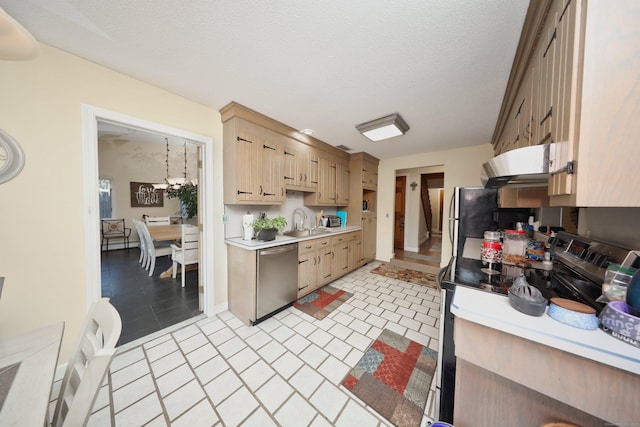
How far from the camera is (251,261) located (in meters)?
2.13

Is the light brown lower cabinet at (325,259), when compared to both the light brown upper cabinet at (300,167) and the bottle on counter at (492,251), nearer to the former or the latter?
the light brown upper cabinet at (300,167)

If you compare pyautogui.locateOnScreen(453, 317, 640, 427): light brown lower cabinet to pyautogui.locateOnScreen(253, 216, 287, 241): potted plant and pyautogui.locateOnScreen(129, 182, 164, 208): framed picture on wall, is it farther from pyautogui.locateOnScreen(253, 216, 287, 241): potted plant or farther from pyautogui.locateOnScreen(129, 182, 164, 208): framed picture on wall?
pyautogui.locateOnScreen(129, 182, 164, 208): framed picture on wall

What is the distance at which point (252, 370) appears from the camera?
1.58 meters

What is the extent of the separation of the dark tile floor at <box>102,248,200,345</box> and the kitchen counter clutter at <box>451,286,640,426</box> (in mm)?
2719

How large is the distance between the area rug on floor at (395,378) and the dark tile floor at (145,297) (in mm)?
2048

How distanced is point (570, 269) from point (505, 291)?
1.88ft

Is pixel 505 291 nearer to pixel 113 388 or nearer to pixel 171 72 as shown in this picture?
pixel 113 388

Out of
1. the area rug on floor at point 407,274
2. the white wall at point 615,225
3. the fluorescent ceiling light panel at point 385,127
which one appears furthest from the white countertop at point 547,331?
the area rug on floor at point 407,274

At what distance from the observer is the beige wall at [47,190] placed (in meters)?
1.34

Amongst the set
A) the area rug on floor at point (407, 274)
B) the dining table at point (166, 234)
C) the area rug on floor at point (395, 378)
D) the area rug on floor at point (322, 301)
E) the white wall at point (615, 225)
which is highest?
the white wall at point (615, 225)

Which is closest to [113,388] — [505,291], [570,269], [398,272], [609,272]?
[505,291]

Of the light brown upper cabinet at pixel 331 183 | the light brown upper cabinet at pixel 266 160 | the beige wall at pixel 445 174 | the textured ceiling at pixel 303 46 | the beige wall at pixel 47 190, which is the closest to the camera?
the textured ceiling at pixel 303 46

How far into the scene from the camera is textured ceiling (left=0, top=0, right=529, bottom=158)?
3.67 feet

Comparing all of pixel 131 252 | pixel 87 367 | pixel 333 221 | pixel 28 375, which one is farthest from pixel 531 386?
pixel 131 252
